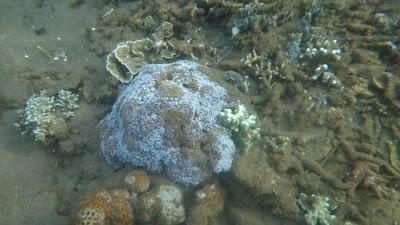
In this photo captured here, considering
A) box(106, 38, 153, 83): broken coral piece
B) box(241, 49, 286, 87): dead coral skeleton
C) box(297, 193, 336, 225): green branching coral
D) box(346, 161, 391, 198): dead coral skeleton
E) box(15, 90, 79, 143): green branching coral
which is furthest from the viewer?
box(106, 38, 153, 83): broken coral piece

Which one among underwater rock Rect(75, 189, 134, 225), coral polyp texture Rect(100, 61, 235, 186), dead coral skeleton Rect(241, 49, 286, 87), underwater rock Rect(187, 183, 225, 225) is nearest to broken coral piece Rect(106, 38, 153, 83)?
coral polyp texture Rect(100, 61, 235, 186)

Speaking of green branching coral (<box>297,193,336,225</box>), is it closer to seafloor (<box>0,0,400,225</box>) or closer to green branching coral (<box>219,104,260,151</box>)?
seafloor (<box>0,0,400,225</box>)

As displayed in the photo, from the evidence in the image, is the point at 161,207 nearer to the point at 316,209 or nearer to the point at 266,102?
the point at 316,209

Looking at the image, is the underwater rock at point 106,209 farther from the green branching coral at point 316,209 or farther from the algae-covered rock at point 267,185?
the green branching coral at point 316,209

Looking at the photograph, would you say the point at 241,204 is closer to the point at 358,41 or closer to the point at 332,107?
the point at 332,107

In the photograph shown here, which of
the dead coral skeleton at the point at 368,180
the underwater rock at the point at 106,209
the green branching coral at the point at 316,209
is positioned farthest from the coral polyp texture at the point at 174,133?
the dead coral skeleton at the point at 368,180

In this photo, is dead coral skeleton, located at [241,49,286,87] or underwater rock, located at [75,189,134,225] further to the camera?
dead coral skeleton, located at [241,49,286,87]
